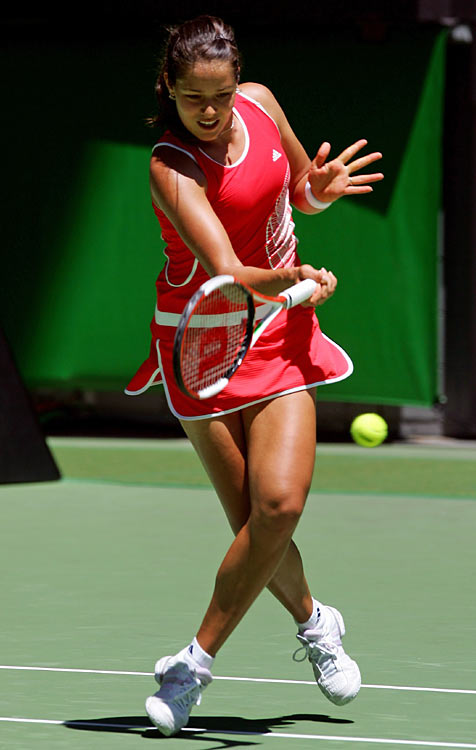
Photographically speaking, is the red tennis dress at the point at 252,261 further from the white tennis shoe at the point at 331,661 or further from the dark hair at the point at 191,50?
the white tennis shoe at the point at 331,661

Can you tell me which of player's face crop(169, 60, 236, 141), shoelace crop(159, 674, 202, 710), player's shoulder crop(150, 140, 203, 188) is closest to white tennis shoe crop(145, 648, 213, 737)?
shoelace crop(159, 674, 202, 710)

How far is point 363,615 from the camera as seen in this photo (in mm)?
5414

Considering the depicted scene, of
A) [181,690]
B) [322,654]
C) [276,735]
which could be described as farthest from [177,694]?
A: [322,654]

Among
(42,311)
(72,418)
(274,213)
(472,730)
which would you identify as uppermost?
(274,213)

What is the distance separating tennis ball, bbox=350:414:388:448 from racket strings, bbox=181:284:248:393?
394cm

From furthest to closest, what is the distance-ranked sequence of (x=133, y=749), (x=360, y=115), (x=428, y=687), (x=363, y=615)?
(x=360, y=115) → (x=363, y=615) → (x=428, y=687) → (x=133, y=749)

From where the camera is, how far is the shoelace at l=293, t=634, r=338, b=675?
4102mm

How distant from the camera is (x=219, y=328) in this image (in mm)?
3945

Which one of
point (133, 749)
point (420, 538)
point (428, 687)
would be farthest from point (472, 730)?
point (420, 538)

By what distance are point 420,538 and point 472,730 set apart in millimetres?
3177

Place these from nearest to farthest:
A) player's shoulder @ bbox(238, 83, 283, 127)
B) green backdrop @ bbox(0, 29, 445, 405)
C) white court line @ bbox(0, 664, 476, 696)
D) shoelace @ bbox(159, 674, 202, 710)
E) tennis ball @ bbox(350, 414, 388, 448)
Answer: shoelace @ bbox(159, 674, 202, 710), player's shoulder @ bbox(238, 83, 283, 127), white court line @ bbox(0, 664, 476, 696), tennis ball @ bbox(350, 414, 388, 448), green backdrop @ bbox(0, 29, 445, 405)

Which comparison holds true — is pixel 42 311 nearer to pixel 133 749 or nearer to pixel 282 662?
pixel 282 662

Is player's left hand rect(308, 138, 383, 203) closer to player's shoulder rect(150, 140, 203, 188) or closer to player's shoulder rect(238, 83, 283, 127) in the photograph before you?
player's shoulder rect(238, 83, 283, 127)

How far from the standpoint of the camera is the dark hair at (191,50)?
12.5 ft
